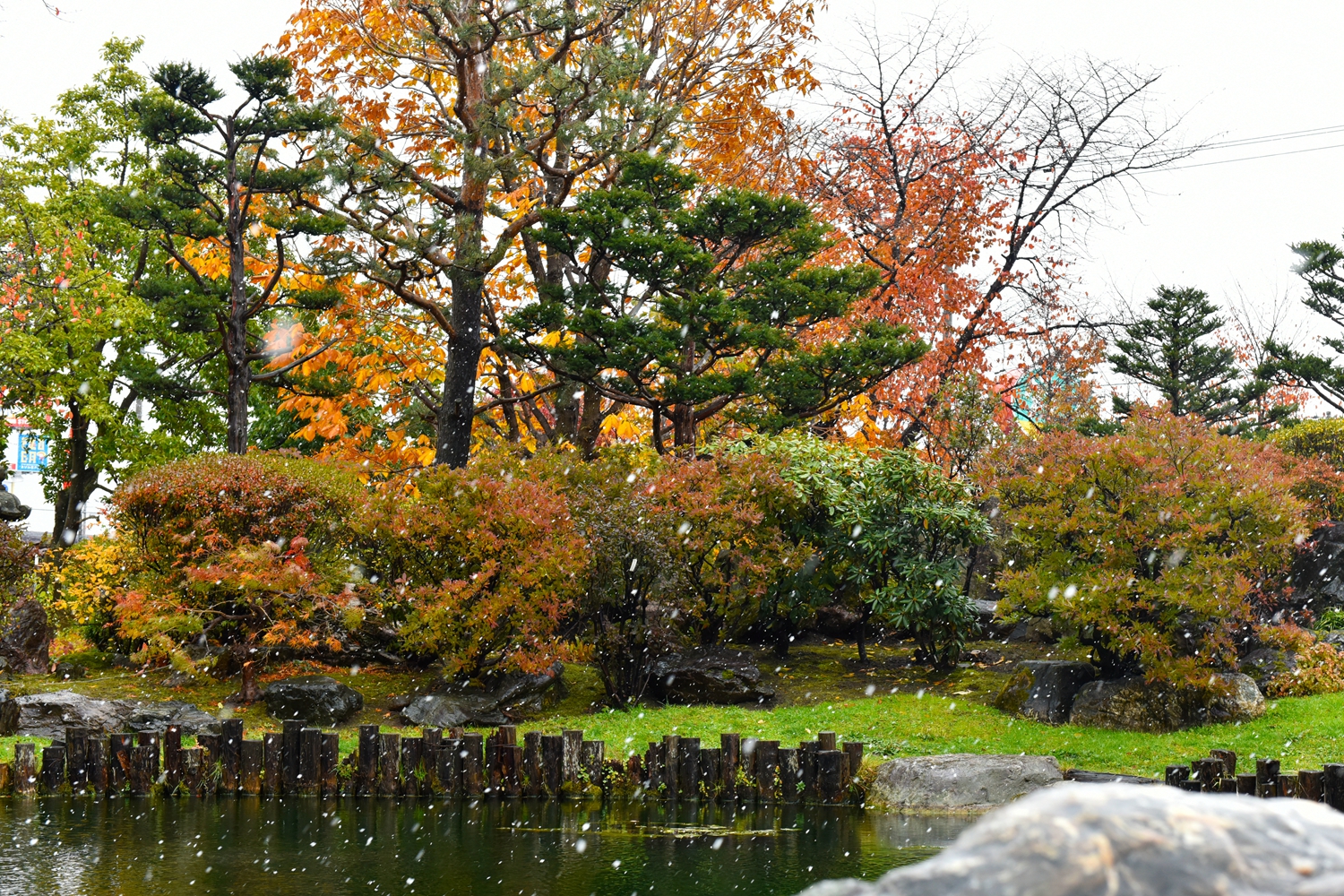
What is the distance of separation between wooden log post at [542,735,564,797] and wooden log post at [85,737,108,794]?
11.8 feet

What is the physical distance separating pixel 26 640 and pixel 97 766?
5.21 metres

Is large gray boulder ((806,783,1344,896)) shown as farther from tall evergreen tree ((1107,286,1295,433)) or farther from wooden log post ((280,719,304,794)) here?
tall evergreen tree ((1107,286,1295,433))

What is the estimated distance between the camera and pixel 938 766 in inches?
355

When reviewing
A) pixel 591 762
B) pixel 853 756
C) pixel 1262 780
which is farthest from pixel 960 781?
pixel 591 762

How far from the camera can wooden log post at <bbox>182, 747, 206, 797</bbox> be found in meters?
9.24

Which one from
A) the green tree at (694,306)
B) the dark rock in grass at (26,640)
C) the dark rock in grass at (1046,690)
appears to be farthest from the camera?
the green tree at (694,306)

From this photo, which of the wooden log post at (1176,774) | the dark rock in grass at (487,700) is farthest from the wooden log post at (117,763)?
the wooden log post at (1176,774)

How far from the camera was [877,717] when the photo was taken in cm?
1119

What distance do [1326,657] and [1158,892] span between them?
12708mm

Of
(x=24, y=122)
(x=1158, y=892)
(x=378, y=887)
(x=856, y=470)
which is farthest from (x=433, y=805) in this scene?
(x=24, y=122)

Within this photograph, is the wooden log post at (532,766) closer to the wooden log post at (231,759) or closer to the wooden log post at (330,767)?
the wooden log post at (330,767)

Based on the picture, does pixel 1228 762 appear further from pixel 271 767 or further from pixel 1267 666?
pixel 271 767

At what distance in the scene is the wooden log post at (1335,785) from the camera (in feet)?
25.1

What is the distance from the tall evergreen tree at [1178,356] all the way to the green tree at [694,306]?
888 centimetres
